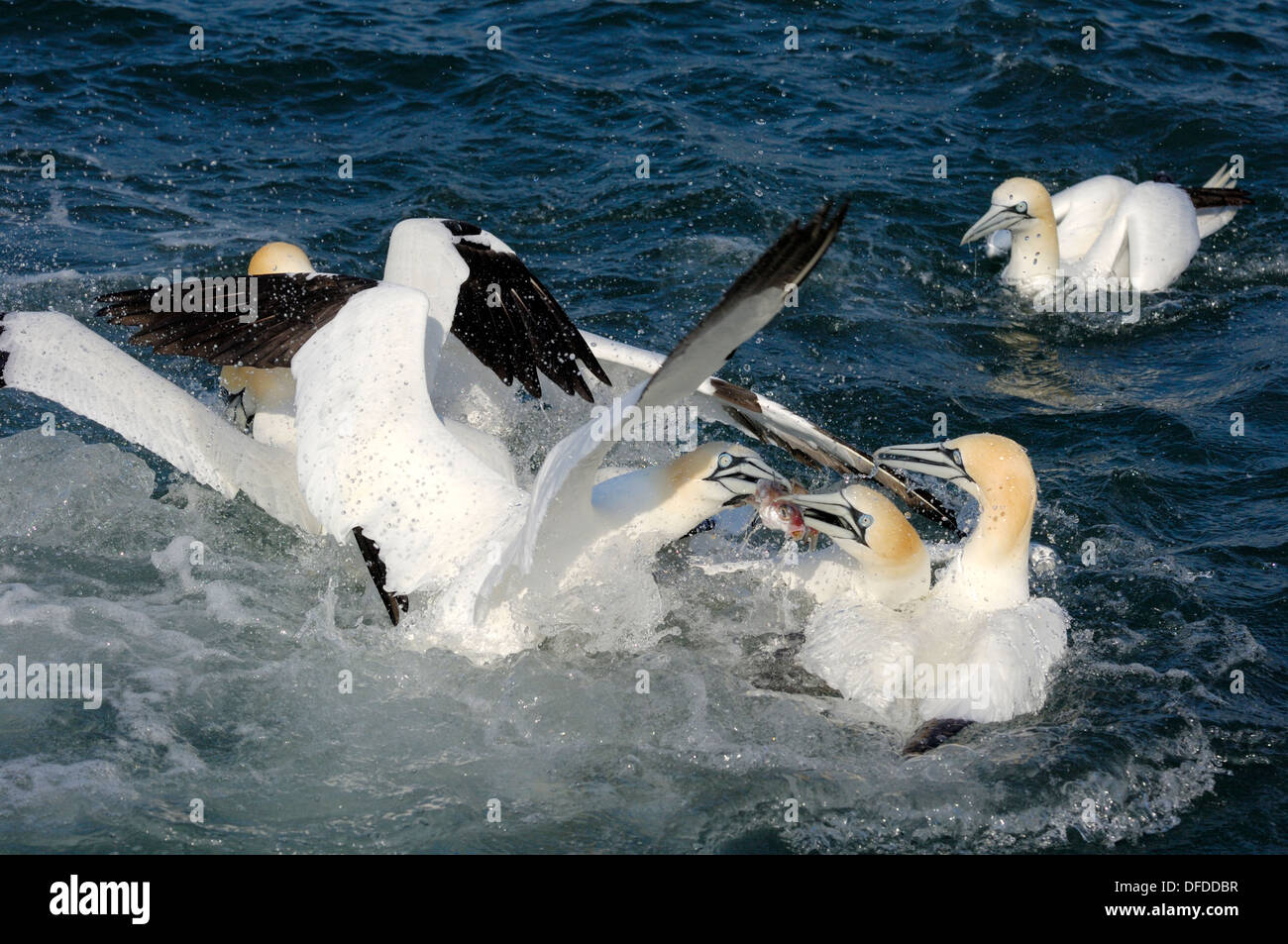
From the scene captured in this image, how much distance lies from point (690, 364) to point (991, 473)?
2.16 metres

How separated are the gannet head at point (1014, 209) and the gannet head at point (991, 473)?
13.5 ft

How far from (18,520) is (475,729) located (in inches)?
106

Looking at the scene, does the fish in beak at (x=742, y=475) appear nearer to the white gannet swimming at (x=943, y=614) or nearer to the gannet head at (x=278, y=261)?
the white gannet swimming at (x=943, y=614)

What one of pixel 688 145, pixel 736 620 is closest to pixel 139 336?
pixel 736 620

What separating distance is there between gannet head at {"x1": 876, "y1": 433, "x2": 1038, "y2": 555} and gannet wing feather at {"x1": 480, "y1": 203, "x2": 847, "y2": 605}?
1.50m

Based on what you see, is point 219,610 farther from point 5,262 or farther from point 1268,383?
point 1268,383

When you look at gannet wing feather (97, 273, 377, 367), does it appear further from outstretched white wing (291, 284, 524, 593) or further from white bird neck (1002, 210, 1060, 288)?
white bird neck (1002, 210, 1060, 288)

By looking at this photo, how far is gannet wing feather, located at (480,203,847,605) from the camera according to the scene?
4074 millimetres

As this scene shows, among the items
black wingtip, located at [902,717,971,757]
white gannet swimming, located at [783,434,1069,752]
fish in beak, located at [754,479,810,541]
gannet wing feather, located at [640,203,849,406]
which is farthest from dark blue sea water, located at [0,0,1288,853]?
gannet wing feather, located at [640,203,849,406]

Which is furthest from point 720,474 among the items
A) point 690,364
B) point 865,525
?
point 690,364

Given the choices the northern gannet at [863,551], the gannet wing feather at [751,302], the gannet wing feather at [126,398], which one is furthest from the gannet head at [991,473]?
the gannet wing feather at [126,398]

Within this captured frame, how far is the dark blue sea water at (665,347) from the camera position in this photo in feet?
17.7

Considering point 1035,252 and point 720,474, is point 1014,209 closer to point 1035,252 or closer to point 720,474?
point 1035,252

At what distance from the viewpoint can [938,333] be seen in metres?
9.40
